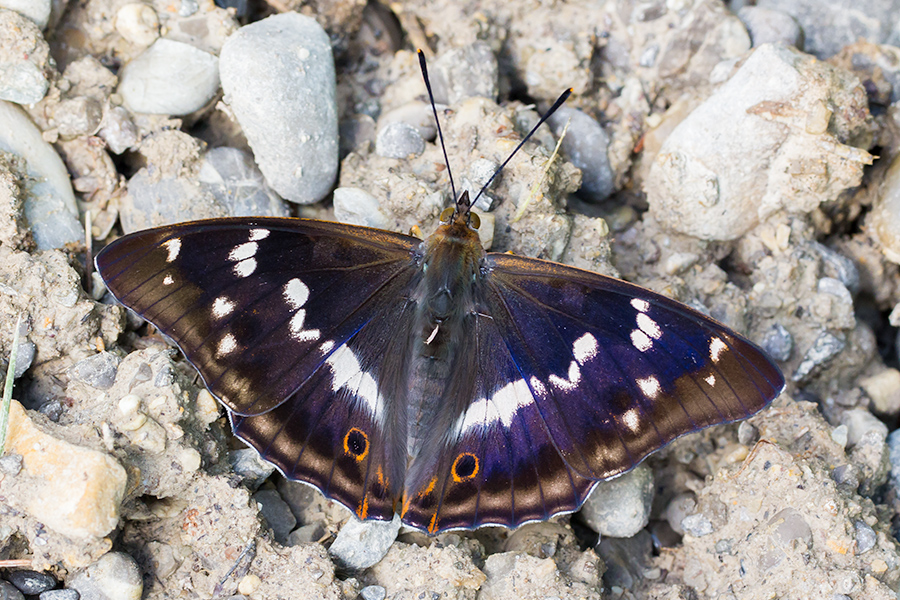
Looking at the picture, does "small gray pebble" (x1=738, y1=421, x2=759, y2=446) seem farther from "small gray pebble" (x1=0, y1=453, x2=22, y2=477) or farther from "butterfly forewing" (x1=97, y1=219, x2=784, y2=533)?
"small gray pebble" (x1=0, y1=453, x2=22, y2=477)

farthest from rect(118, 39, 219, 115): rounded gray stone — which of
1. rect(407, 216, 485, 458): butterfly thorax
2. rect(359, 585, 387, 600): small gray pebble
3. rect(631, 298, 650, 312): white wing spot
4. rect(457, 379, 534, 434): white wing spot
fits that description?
rect(359, 585, 387, 600): small gray pebble

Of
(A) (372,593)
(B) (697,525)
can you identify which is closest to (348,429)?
(A) (372,593)

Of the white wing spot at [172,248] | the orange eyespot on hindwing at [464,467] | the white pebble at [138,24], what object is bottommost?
the orange eyespot on hindwing at [464,467]

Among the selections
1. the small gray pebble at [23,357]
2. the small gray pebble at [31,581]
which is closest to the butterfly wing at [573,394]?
the small gray pebble at [31,581]

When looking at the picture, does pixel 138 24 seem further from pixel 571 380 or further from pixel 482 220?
pixel 571 380

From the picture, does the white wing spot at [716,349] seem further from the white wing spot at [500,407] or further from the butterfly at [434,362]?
the white wing spot at [500,407]

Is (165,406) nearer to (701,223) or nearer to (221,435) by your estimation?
(221,435)

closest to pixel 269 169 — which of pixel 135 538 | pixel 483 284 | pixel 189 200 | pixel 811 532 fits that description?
pixel 189 200
